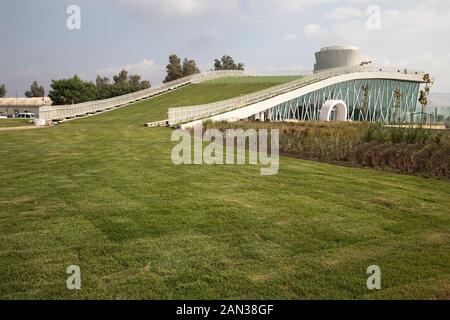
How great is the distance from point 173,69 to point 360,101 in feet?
150

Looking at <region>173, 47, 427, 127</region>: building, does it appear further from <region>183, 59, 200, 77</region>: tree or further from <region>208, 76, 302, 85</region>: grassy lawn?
<region>183, 59, 200, 77</region>: tree

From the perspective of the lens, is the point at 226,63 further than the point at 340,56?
Yes

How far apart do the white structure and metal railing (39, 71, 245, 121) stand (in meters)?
20.1

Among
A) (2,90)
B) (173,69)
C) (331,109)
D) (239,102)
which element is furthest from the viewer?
(2,90)

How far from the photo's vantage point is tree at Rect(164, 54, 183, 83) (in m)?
89.9

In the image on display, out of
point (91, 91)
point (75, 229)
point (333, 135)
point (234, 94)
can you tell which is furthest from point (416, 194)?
point (91, 91)

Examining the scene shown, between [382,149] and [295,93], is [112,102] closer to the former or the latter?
[295,93]

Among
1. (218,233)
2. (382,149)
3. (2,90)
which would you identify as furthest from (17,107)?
(218,233)

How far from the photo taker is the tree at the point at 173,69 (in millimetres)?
89875

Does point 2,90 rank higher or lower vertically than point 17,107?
higher

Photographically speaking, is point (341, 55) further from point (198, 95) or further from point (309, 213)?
point (309, 213)

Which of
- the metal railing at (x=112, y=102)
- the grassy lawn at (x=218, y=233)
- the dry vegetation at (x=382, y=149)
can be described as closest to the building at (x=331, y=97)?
the dry vegetation at (x=382, y=149)

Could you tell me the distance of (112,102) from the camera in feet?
146

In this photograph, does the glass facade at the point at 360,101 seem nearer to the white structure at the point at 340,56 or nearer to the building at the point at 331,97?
the building at the point at 331,97
